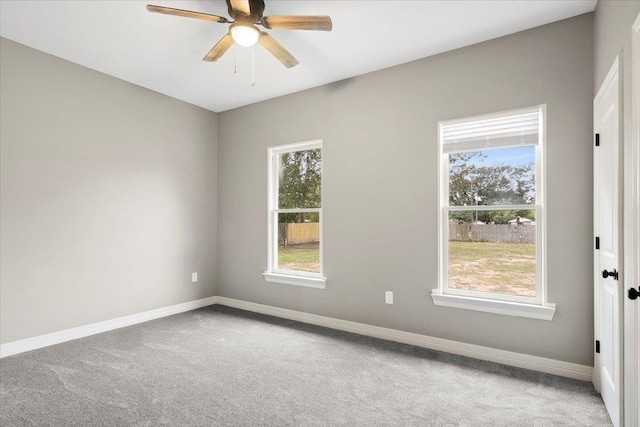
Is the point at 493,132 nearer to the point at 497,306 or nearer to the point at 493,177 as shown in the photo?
the point at 493,177

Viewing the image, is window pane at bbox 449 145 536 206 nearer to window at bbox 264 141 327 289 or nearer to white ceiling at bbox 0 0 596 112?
white ceiling at bbox 0 0 596 112

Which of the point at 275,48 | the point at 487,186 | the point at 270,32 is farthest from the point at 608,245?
the point at 270,32

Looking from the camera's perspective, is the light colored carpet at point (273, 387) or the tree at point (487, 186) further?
the tree at point (487, 186)

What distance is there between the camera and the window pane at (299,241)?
4.13 m

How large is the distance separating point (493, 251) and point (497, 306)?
18.3 inches

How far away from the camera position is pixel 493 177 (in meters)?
3.04

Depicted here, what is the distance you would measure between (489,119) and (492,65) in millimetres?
448

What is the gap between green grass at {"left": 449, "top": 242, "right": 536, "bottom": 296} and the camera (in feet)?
9.45

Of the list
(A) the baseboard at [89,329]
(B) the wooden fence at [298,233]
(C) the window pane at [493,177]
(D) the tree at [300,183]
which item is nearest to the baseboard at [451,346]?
(B) the wooden fence at [298,233]

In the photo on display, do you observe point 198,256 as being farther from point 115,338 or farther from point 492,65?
point 492,65

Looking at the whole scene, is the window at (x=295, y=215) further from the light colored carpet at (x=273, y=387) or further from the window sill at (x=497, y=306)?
the window sill at (x=497, y=306)

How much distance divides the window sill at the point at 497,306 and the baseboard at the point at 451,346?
33cm

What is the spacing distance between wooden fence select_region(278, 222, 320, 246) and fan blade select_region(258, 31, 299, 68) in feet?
6.25

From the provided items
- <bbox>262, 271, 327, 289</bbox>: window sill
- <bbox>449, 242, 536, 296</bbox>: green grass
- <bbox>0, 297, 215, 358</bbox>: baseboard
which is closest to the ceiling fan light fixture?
<bbox>449, 242, 536, 296</bbox>: green grass
